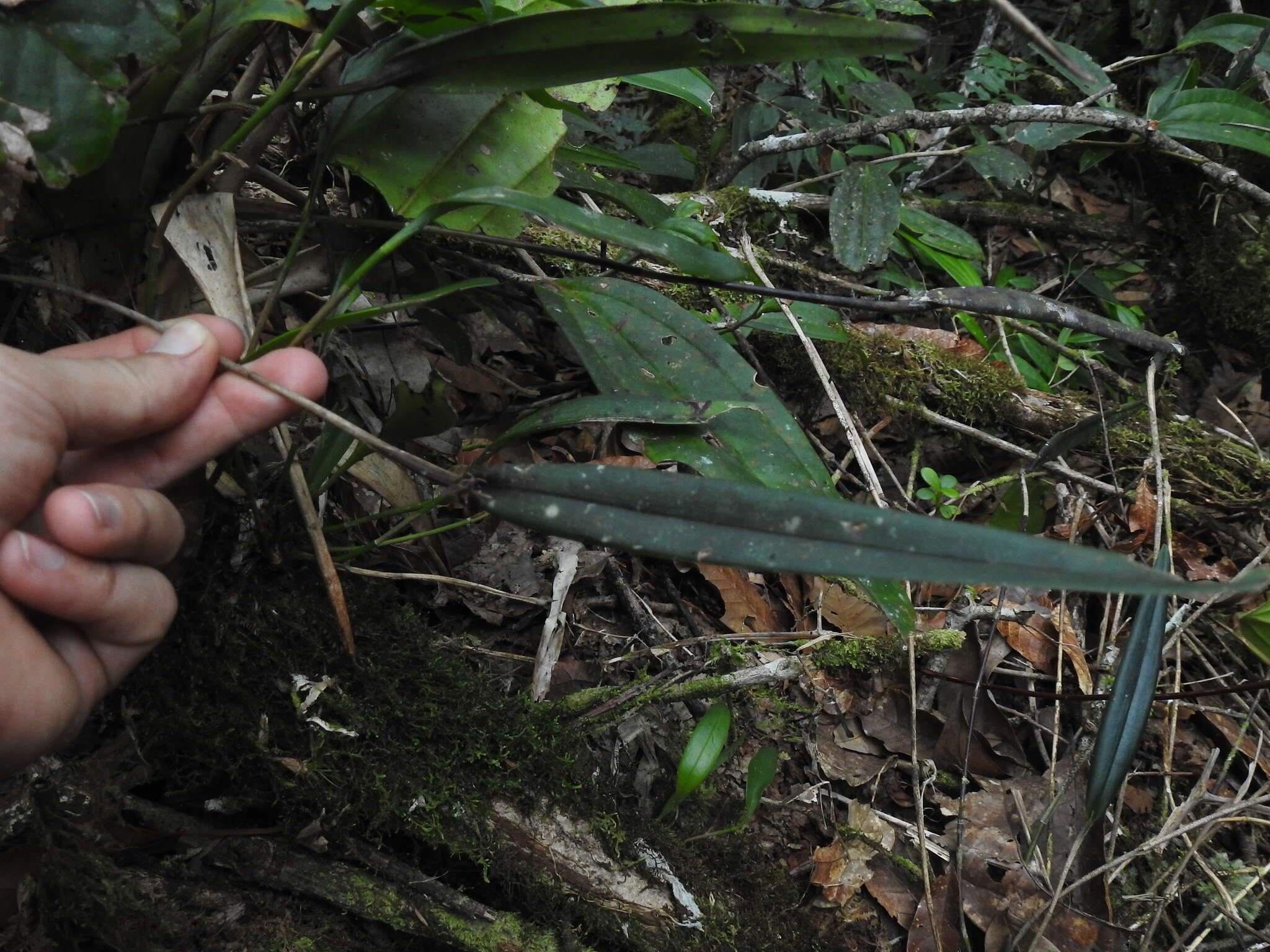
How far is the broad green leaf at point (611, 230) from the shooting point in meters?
0.68

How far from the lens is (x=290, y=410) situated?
75 centimetres

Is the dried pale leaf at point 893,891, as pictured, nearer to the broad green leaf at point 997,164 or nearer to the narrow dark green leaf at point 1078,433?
the narrow dark green leaf at point 1078,433

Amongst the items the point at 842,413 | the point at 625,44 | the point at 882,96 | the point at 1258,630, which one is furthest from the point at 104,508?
the point at 882,96

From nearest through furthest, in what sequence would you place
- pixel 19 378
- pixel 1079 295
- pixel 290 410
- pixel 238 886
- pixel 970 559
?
pixel 970 559
pixel 19 378
pixel 290 410
pixel 238 886
pixel 1079 295

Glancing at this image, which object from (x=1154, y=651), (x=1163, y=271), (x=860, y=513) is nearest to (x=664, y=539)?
(x=860, y=513)

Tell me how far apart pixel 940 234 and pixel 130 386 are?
167cm

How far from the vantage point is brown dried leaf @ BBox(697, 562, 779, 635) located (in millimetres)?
1338

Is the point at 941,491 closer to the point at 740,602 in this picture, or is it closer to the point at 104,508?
the point at 740,602

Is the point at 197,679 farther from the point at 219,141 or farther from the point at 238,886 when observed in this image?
the point at 219,141

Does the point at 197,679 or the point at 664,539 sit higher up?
the point at 664,539

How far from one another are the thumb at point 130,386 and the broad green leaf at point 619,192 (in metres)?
0.58

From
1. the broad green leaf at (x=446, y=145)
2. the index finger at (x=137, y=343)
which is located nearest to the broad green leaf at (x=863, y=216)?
the broad green leaf at (x=446, y=145)

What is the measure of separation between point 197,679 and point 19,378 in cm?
44

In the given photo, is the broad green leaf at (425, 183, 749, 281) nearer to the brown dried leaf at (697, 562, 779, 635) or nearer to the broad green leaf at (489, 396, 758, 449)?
the broad green leaf at (489, 396, 758, 449)
